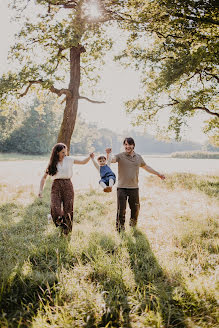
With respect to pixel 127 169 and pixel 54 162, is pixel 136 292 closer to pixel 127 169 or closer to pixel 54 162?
pixel 127 169

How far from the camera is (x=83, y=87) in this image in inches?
709

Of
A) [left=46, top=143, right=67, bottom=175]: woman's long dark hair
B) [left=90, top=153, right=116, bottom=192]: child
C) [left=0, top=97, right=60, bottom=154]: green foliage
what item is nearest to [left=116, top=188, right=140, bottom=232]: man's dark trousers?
[left=90, top=153, right=116, bottom=192]: child

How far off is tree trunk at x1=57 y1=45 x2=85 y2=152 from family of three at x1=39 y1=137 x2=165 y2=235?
767cm

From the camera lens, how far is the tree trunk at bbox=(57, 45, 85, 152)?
13.0 meters

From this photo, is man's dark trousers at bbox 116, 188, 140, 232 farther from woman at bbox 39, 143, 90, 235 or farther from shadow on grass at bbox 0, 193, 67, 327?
shadow on grass at bbox 0, 193, 67, 327

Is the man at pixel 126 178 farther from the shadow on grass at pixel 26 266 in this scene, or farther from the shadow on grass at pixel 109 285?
the shadow on grass at pixel 26 266

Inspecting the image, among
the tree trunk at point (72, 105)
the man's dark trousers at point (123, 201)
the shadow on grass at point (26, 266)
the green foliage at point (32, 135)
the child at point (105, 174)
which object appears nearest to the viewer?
the shadow on grass at point (26, 266)

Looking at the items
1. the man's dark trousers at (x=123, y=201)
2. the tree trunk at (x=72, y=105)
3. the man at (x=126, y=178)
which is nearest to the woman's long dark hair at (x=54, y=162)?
the man at (x=126, y=178)

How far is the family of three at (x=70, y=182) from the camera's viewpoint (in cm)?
527

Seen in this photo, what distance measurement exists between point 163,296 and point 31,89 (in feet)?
47.1

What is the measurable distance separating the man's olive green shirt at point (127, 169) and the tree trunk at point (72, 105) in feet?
25.4

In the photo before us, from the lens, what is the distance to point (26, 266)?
3.72m

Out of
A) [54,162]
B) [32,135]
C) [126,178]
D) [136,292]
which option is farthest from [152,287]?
[32,135]

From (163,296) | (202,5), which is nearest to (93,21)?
(202,5)
